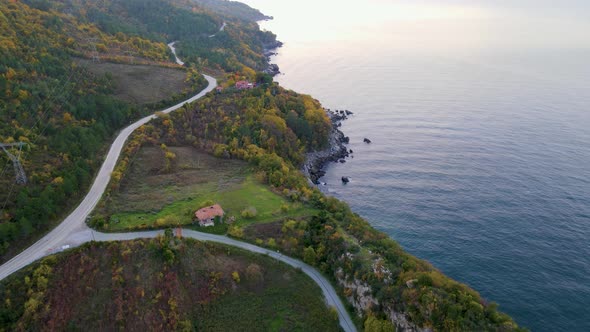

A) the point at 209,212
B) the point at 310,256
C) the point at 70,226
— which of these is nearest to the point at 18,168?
the point at 70,226

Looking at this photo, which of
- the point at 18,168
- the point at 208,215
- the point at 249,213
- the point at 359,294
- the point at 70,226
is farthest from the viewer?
the point at 249,213

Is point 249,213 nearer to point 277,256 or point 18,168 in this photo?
point 277,256

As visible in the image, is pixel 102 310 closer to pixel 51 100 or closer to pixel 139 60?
pixel 51 100

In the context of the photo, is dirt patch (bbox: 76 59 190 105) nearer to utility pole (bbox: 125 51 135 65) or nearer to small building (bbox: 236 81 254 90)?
utility pole (bbox: 125 51 135 65)

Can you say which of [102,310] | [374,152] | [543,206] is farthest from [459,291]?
[374,152]

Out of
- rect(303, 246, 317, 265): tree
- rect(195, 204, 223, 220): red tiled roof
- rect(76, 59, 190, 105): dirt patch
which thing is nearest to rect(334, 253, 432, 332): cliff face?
rect(303, 246, 317, 265): tree
